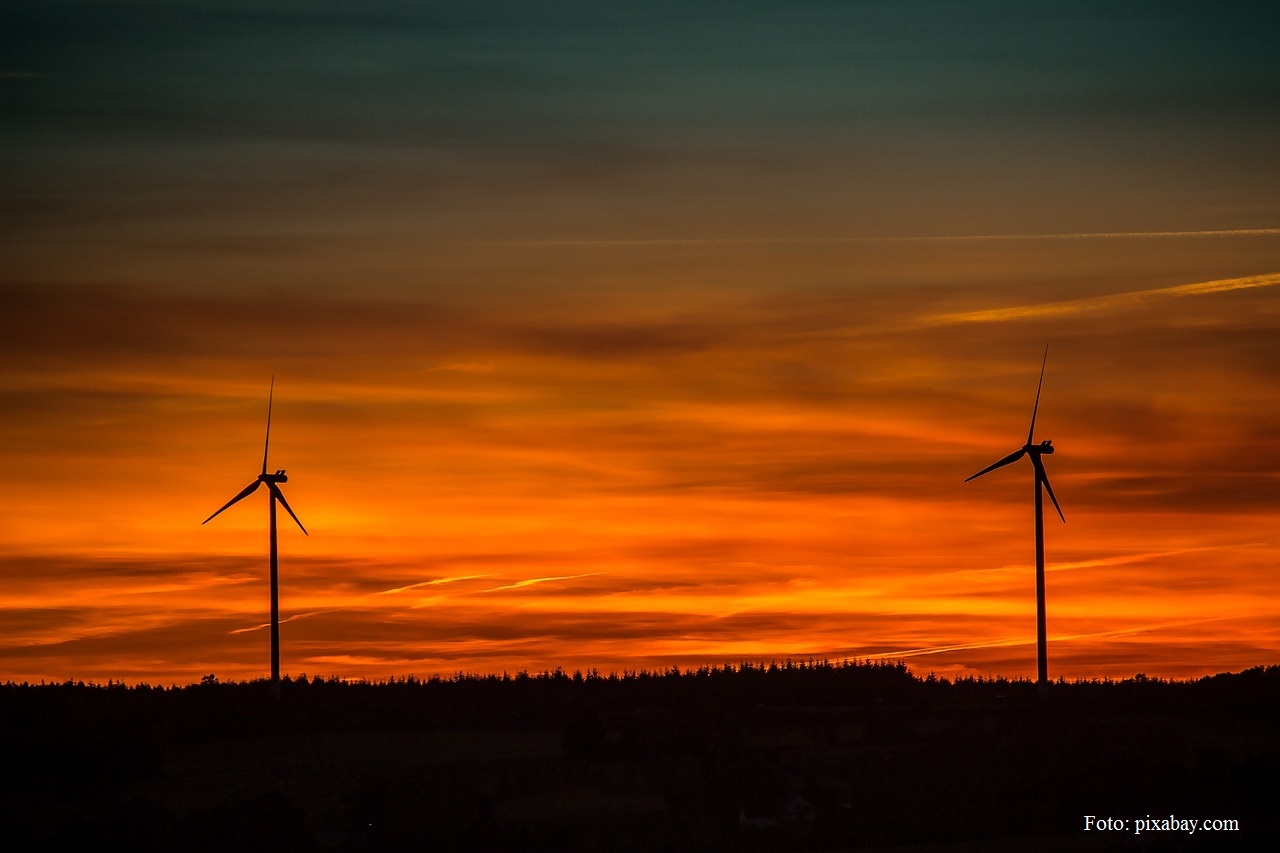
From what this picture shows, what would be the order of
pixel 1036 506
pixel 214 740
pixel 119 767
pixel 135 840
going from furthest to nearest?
pixel 1036 506
pixel 214 740
pixel 119 767
pixel 135 840

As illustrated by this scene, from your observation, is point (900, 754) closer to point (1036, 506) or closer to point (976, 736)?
point (976, 736)

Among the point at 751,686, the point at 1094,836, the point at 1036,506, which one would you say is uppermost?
the point at 1036,506

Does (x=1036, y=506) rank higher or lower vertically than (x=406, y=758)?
higher

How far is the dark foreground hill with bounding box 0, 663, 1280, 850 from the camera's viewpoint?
56781mm

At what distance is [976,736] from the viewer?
66938 mm

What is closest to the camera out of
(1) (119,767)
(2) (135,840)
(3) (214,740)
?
(2) (135,840)

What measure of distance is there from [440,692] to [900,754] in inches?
942

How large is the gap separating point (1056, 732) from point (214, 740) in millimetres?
29432

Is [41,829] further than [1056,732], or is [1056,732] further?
[1056,732]

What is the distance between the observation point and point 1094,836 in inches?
2212

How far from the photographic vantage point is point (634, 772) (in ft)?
205

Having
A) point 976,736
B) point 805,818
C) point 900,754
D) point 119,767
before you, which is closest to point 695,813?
point 805,818

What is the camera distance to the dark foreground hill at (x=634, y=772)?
5678cm

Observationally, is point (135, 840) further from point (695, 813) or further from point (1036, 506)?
point (1036, 506)
